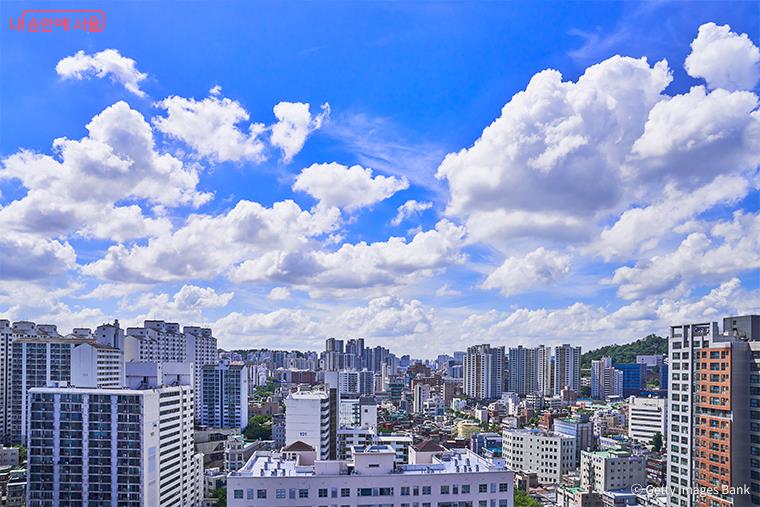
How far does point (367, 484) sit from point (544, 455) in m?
15.9

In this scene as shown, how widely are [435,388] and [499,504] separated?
41.6 m

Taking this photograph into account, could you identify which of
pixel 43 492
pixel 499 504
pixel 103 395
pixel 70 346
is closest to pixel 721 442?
pixel 499 504

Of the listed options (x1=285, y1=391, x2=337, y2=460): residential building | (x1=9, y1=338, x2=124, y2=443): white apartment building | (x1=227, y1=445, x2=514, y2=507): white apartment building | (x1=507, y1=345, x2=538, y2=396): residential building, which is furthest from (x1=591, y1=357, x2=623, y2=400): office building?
(x1=227, y1=445, x2=514, y2=507): white apartment building

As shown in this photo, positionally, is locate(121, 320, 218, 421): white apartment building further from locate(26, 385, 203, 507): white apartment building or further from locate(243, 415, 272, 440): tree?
locate(26, 385, 203, 507): white apartment building

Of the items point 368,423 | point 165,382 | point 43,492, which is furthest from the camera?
point 368,423

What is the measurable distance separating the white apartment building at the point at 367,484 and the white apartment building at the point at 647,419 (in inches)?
885

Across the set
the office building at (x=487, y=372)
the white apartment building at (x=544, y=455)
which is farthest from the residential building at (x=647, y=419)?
the office building at (x=487, y=372)

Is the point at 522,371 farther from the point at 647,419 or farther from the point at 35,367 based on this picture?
the point at 35,367

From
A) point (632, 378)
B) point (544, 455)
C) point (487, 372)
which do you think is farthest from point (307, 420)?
point (632, 378)

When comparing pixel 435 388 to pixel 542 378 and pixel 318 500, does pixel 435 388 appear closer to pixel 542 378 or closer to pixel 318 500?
pixel 542 378

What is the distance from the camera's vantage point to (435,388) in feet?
165

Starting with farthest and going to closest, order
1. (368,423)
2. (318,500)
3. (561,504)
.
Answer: (368,423), (561,504), (318,500)

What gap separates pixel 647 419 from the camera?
29266 mm

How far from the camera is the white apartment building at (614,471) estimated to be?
19.4 meters
